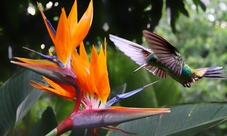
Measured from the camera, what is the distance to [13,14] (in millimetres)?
1176

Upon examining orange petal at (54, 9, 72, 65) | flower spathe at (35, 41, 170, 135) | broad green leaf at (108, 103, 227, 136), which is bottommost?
broad green leaf at (108, 103, 227, 136)

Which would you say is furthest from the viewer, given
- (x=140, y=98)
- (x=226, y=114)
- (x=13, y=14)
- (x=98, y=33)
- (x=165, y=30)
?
(x=165, y=30)

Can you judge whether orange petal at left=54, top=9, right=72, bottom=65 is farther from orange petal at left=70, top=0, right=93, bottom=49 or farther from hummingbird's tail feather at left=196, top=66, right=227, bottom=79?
hummingbird's tail feather at left=196, top=66, right=227, bottom=79

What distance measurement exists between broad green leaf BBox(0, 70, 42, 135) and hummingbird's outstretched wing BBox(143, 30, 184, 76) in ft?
1.17

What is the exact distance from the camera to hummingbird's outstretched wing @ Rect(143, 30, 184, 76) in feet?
1.78

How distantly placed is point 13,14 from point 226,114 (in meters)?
0.76

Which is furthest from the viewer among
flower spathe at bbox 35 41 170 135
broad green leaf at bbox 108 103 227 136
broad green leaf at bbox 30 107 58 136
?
broad green leaf at bbox 30 107 58 136

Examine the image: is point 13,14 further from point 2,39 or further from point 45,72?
point 45,72

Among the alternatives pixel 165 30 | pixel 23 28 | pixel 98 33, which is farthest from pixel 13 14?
pixel 165 30

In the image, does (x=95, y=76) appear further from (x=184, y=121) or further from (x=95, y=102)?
(x=184, y=121)

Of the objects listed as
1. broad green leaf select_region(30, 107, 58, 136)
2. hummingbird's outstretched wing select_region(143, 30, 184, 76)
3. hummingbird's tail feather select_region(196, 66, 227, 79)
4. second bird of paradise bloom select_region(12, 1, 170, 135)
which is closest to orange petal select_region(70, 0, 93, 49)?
second bird of paradise bloom select_region(12, 1, 170, 135)

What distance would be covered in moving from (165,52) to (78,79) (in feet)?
0.48

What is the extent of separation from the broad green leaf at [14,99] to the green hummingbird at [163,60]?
0.30m

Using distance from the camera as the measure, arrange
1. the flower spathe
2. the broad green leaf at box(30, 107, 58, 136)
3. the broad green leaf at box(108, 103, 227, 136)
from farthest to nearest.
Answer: the broad green leaf at box(30, 107, 58, 136) → the broad green leaf at box(108, 103, 227, 136) → the flower spathe
